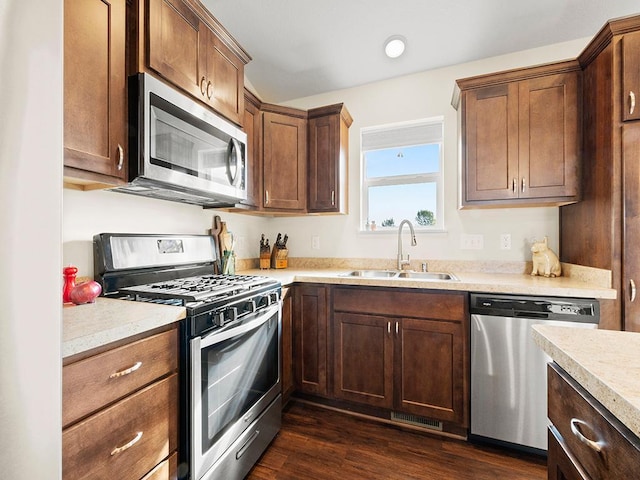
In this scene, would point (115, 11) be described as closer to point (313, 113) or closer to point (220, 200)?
point (220, 200)

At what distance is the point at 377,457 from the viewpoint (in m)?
1.66

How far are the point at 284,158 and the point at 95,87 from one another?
57.0 inches

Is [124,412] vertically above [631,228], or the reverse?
[631,228]

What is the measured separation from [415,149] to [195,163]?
189 centimetres

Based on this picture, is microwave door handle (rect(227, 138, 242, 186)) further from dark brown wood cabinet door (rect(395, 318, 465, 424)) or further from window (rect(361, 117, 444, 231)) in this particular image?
dark brown wood cabinet door (rect(395, 318, 465, 424))

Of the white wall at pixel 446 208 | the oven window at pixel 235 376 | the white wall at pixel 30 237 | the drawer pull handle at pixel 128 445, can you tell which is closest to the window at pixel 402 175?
the white wall at pixel 446 208

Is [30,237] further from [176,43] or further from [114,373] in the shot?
[176,43]

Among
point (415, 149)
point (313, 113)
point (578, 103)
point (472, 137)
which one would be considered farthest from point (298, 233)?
point (578, 103)

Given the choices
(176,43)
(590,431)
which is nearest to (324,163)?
(176,43)

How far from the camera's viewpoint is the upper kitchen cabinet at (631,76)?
60.1 inches

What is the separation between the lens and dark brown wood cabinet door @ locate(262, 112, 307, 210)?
7.89 feet

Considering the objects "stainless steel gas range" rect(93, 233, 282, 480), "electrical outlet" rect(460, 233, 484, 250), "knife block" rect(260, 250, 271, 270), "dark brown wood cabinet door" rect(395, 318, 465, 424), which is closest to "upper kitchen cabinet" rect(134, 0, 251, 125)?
"stainless steel gas range" rect(93, 233, 282, 480)

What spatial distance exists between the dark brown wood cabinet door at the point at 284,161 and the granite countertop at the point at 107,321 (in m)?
1.40

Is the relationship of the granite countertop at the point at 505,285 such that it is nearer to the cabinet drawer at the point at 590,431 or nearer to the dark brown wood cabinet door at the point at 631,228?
the dark brown wood cabinet door at the point at 631,228
